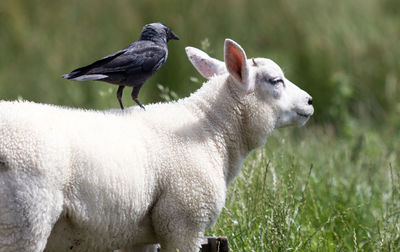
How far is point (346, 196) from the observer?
466 centimetres

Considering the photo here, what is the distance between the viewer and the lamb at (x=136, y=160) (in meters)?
2.43

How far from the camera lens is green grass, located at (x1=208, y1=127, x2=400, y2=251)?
3.52m

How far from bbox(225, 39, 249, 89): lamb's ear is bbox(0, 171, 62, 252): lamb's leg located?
1.07m

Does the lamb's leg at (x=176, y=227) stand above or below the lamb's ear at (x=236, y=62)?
below

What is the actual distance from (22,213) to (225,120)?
3.56ft

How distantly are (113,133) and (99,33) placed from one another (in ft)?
20.9

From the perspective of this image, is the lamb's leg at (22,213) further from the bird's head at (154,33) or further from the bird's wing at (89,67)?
the bird's head at (154,33)

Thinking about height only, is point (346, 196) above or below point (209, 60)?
below

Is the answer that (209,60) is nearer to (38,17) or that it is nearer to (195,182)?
(195,182)

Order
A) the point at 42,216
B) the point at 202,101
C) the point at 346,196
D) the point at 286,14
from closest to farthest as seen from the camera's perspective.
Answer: the point at 42,216 → the point at 202,101 → the point at 346,196 → the point at 286,14

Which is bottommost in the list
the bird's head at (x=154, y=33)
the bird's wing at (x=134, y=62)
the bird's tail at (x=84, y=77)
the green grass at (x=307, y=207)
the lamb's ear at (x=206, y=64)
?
the green grass at (x=307, y=207)

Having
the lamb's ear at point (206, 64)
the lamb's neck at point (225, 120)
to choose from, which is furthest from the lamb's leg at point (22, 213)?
the lamb's ear at point (206, 64)

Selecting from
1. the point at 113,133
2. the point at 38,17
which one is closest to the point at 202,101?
the point at 113,133

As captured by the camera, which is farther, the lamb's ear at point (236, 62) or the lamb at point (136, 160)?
the lamb's ear at point (236, 62)
